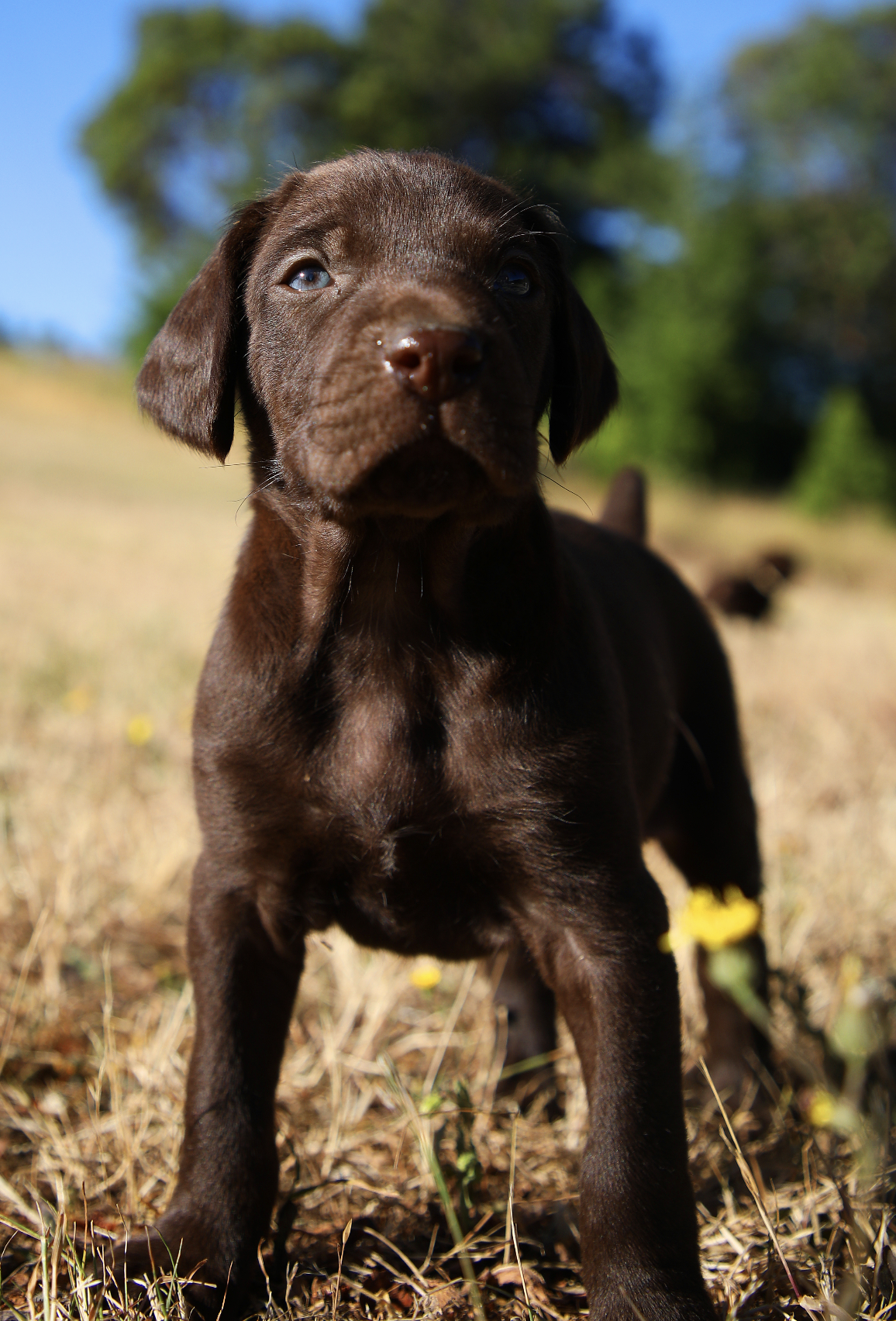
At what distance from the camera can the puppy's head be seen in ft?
6.23

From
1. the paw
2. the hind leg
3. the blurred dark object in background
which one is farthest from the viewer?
the blurred dark object in background

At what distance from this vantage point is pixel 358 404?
192cm

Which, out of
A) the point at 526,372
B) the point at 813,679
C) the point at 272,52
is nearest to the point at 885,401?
the point at 272,52

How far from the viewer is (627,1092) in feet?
6.55

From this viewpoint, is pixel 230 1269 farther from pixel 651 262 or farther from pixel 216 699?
pixel 651 262

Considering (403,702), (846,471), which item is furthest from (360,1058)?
(846,471)

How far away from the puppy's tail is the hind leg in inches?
23.8

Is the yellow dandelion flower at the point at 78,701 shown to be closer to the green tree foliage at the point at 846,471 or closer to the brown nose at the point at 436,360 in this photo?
the brown nose at the point at 436,360

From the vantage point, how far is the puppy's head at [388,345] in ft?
6.23

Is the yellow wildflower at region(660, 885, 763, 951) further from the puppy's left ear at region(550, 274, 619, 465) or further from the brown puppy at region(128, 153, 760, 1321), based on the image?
the puppy's left ear at region(550, 274, 619, 465)

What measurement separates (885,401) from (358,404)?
32842mm

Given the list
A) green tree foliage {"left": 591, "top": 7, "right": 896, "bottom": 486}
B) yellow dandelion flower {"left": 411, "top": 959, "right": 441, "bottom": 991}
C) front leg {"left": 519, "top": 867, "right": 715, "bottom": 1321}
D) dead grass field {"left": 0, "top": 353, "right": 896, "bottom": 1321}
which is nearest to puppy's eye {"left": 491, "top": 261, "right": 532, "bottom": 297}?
dead grass field {"left": 0, "top": 353, "right": 896, "bottom": 1321}

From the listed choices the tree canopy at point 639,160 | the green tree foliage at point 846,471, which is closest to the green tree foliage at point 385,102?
the tree canopy at point 639,160

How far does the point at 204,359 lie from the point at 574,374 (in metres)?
0.81
